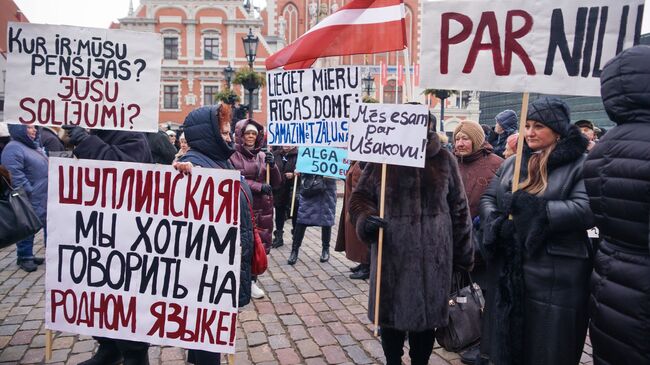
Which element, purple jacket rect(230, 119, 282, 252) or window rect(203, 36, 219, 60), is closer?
purple jacket rect(230, 119, 282, 252)

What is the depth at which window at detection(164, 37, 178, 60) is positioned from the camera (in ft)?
137

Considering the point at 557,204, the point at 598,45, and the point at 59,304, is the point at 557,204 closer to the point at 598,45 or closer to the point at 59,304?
the point at 598,45

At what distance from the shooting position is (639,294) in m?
2.06

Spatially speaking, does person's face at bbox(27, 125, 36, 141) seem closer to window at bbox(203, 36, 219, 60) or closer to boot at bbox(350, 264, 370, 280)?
boot at bbox(350, 264, 370, 280)

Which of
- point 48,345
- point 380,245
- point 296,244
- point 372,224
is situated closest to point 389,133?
point 372,224

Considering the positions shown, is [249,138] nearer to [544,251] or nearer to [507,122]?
[507,122]

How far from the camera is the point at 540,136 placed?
279cm

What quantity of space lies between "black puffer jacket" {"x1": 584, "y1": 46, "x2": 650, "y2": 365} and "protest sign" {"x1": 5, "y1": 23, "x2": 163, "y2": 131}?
2538mm

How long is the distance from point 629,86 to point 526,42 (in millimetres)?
779

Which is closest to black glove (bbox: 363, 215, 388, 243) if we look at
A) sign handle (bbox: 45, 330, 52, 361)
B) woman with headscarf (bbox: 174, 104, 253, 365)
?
woman with headscarf (bbox: 174, 104, 253, 365)

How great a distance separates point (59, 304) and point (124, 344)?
450 millimetres

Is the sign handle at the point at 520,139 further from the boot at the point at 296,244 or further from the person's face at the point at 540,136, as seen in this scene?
the boot at the point at 296,244

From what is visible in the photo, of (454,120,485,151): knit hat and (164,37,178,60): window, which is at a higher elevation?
(164,37,178,60): window

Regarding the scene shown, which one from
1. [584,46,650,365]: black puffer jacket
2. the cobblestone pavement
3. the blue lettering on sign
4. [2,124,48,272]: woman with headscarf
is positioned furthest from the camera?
[2,124,48,272]: woman with headscarf
